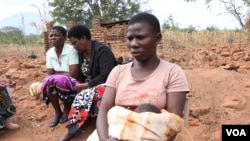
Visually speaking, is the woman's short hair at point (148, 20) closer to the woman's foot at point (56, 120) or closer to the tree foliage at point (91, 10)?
the woman's foot at point (56, 120)

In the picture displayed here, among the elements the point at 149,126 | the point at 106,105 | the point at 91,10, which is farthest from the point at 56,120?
the point at 91,10

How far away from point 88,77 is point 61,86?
30 centimetres

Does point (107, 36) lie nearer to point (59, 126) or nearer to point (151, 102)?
point (59, 126)

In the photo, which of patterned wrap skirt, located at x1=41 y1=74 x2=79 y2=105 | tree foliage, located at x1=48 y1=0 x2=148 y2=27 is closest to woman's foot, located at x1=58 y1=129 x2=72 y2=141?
patterned wrap skirt, located at x1=41 y1=74 x2=79 y2=105

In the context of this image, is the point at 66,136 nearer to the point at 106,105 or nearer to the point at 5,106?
the point at 5,106

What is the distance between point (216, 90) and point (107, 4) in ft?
57.9

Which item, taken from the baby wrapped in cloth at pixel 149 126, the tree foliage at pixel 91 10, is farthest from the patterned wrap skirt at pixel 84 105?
the tree foliage at pixel 91 10

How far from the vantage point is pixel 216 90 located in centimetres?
423

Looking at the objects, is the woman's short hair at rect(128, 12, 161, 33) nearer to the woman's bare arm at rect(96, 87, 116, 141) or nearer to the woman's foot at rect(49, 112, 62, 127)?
the woman's bare arm at rect(96, 87, 116, 141)

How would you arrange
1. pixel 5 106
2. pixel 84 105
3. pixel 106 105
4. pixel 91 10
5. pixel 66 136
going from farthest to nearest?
pixel 91 10 < pixel 5 106 < pixel 66 136 < pixel 84 105 < pixel 106 105

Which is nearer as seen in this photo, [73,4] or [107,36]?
[107,36]

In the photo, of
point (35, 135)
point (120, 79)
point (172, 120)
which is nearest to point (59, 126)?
point (35, 135)

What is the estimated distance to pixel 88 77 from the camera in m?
3.55

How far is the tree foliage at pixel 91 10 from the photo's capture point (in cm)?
2059
